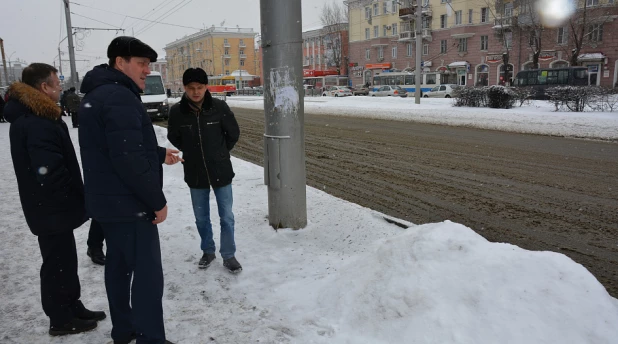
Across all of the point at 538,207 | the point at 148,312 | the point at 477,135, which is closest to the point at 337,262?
the point at 148,312

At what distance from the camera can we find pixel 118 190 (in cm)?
260

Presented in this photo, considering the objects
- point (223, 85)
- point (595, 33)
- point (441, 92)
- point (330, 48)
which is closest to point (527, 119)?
point (441, 92)

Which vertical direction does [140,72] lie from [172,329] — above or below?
above

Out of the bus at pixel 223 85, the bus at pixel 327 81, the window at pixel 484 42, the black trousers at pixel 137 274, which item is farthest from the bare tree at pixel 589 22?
the bus at pixel 223 85

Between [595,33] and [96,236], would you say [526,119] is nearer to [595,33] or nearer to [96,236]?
[96,236]

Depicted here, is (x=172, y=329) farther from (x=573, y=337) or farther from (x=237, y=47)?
(x=237, y=47)

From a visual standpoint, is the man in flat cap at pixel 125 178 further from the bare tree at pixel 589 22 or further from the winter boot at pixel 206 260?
the bare tree at pixel 589 22

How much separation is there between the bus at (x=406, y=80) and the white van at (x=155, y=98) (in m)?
30.3

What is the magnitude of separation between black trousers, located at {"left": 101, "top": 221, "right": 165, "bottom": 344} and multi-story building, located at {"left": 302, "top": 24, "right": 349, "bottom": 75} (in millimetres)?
64571

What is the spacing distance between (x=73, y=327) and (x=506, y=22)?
48.5 m

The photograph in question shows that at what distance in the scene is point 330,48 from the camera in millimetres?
69688

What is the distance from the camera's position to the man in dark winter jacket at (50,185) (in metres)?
2.97

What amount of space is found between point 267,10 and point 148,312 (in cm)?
318

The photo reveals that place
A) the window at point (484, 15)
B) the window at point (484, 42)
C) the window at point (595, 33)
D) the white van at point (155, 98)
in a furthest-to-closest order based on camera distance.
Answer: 1. the window at point (484, 42)
2. the window at point (484, 15)
3. the window at point (595, 33)
4. the white van at point (155, 98)
